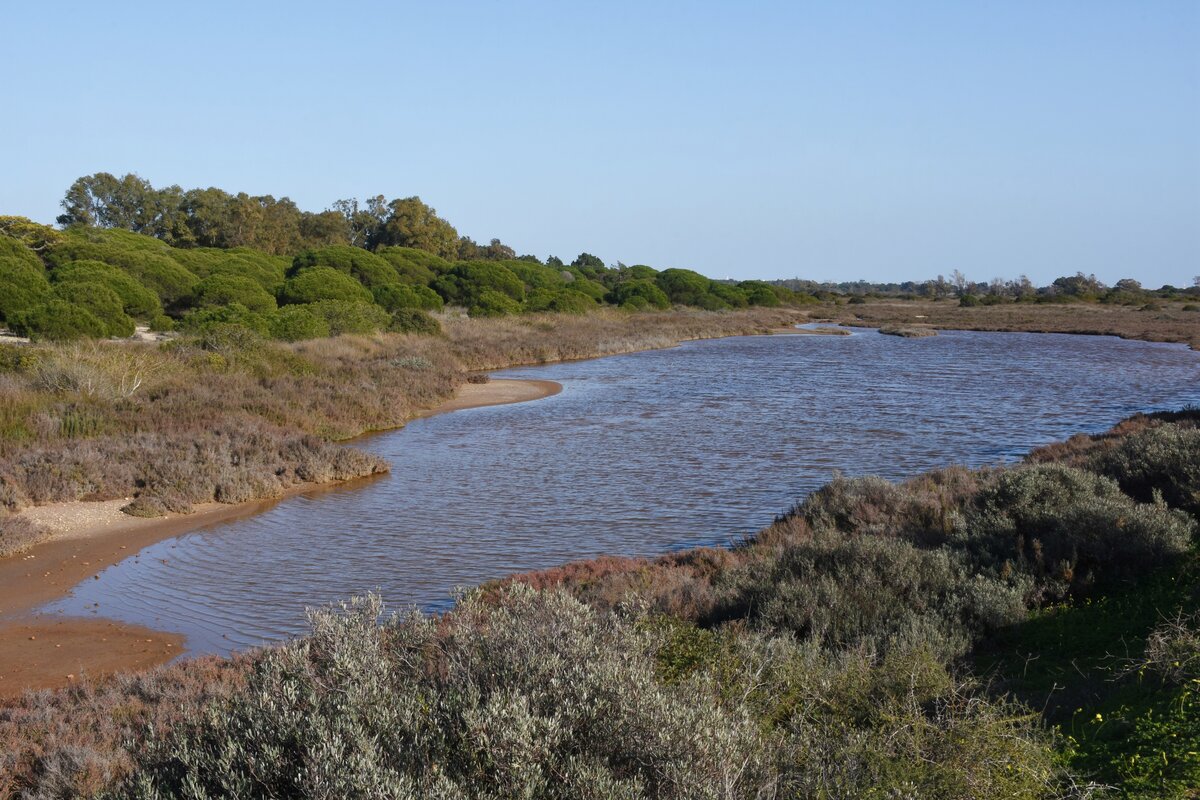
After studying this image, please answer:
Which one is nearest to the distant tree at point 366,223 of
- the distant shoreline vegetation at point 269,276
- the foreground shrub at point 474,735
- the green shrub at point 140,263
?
the distant shoreline vegetation at point 269,276

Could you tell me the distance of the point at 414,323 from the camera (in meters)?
37.3

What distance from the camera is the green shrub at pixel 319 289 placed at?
134ft

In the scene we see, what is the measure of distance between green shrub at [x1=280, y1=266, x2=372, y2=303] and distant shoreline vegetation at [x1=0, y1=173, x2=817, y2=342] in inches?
2.6

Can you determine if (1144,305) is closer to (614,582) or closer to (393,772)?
(614,582)

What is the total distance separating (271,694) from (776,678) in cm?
246

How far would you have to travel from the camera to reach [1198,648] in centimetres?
503

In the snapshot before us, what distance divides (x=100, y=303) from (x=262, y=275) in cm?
1762

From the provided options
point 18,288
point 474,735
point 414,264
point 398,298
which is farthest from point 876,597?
point 414,264

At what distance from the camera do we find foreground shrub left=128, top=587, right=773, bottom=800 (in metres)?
3.21

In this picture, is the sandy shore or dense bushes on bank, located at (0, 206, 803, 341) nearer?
the sandy shore

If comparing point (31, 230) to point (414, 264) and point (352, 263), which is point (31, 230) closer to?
point (352, 263)

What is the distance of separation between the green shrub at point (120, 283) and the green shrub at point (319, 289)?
25.1 feet

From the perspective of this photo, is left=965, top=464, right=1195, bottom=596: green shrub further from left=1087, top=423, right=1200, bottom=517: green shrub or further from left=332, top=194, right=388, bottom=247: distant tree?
left=332, top=194, right=388, bottom=247: distant tree

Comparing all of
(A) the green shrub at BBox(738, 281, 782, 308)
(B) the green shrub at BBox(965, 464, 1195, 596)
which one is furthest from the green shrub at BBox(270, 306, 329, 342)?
(A) the green shrub at BBox(738, 281, 782, 308)
